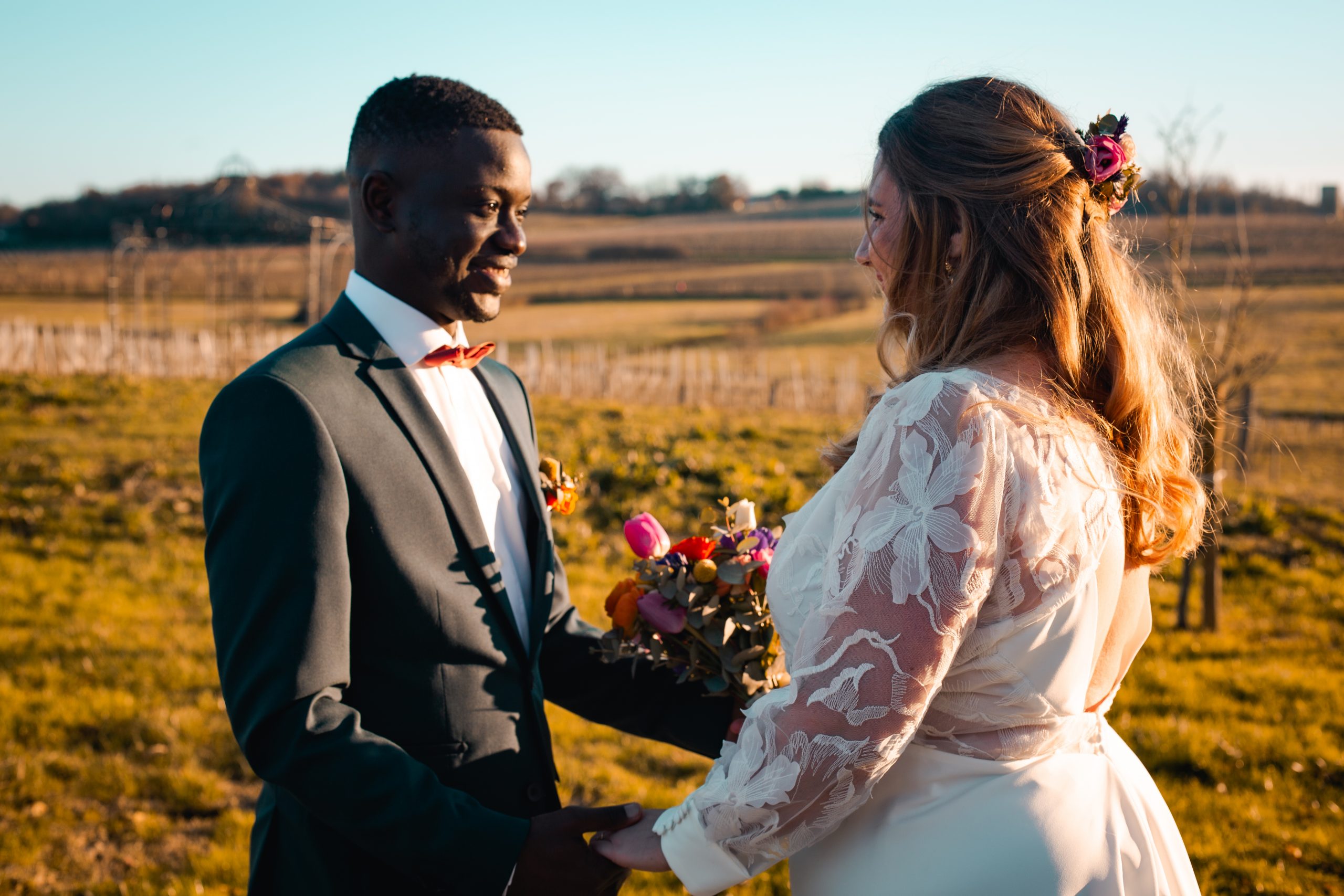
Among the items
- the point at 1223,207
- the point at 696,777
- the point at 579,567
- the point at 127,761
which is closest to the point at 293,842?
the point at 696,777

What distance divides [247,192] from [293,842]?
A: 23660mm

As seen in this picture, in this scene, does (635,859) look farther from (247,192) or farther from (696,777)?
(247,192)

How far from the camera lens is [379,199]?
2.11m

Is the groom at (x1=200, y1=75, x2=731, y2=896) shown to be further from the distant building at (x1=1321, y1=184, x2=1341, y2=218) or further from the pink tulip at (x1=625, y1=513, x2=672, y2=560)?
the distant building at (x1=1321, y1=184, x2=1341, y2=218)

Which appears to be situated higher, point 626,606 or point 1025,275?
point 1025,275

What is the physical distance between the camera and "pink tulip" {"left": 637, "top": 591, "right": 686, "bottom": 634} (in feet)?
7.30

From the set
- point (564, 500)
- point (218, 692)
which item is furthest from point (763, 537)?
point (218, 692)

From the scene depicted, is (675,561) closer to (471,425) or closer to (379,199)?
(471,425)

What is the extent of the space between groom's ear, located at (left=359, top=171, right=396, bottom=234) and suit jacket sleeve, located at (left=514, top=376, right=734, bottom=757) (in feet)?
2.35

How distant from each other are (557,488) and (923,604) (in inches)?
51.9

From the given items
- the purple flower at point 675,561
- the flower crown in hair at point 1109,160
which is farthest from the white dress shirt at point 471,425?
the flower crown in hair at point 1109,160

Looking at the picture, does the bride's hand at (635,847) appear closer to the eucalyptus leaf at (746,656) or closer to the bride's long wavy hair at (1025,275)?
the eucalyptus leaf at (746,656)

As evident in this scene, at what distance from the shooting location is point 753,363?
3503cm

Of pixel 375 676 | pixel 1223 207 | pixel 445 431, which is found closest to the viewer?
pixel 375 676
